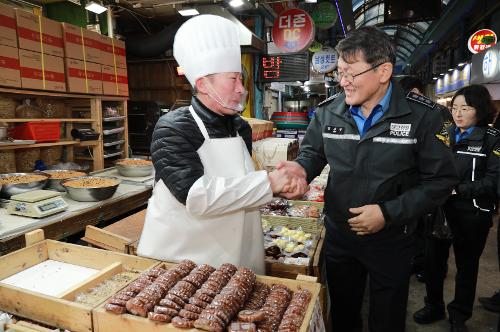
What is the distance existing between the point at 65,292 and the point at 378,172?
167 cm

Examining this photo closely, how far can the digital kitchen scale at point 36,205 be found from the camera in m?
3.01

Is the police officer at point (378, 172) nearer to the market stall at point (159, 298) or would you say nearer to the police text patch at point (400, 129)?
the police text patch at point (400, 129)

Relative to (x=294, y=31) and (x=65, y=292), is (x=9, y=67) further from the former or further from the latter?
(x=294, y=31)

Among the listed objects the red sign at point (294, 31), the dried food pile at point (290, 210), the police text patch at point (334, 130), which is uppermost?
the red sign at point (294, 31)

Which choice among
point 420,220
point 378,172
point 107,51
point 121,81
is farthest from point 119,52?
point 420,220

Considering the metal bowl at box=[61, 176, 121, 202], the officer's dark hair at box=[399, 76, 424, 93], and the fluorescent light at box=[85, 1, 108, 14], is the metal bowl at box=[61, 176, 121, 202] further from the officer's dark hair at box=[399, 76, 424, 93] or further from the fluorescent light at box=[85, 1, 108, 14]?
the fluorescent light at box=[85, 1, 108, 14]

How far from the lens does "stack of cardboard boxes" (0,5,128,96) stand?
14.1 feet

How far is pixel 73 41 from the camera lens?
16.8ft

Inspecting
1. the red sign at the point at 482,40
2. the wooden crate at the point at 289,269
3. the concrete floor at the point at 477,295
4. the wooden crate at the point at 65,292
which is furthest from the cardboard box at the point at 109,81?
the red sign at the point at 482,40

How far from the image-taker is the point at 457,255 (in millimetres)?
3324

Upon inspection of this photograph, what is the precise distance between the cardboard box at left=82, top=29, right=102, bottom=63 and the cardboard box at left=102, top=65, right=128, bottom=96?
0.68 feet

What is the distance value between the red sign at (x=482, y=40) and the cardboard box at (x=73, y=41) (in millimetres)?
11264

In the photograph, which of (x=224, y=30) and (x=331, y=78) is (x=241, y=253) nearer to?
(x=224, y=30)

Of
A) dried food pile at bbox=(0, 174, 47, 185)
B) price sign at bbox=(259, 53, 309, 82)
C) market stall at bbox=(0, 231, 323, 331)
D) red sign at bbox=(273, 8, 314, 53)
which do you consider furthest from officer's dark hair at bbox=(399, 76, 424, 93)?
price sign at bbox=(259, 53, 309, 82)
